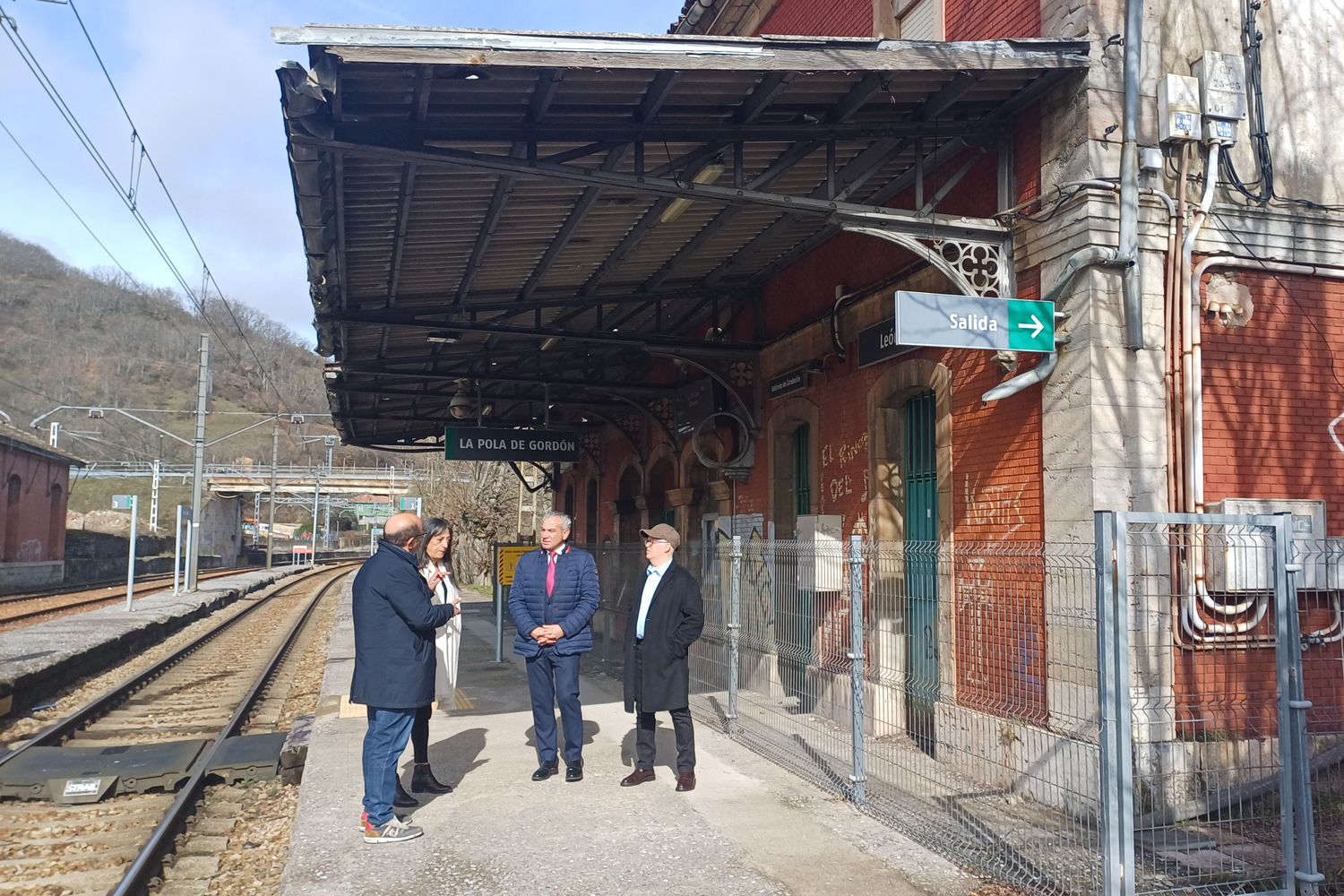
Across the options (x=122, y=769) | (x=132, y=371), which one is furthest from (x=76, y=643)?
(x=132, y=371)

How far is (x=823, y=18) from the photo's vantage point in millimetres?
11508

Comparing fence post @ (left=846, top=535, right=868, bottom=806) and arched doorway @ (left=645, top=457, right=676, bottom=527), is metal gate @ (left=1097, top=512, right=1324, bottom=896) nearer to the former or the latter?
fence post @ (left=846, top=535, right=868, bottom=806)

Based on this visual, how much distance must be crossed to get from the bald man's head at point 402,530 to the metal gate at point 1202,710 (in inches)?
142

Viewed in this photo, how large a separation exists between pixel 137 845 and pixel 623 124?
5667 mm

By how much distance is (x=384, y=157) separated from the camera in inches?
273

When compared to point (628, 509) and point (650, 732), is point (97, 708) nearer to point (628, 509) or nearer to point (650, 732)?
point (650, 732)

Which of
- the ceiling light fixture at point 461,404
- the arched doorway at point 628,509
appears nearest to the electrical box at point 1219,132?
the ceiling light fixture at point 461,404

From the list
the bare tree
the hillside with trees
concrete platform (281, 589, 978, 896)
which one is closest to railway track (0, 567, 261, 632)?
the bare tree

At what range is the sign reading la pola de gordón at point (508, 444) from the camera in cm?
1611

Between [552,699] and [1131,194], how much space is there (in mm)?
5134

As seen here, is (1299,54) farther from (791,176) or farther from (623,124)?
(623,124)

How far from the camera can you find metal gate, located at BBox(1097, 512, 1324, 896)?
15.4 ft

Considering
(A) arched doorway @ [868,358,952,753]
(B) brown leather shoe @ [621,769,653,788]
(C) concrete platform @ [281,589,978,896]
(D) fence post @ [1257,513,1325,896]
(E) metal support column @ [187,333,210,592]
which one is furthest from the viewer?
(E) metal support column @ [187,333,210,592]

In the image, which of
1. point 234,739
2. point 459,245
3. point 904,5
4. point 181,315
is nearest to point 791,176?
point 904,5
